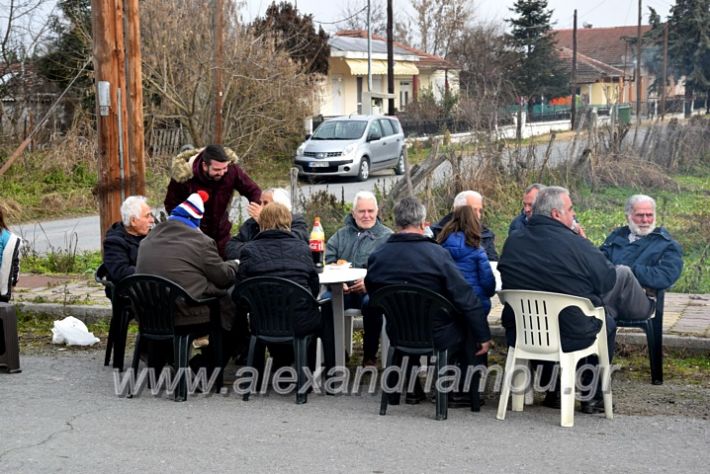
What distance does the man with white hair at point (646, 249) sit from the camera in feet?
24.0

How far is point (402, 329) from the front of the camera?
260 inches

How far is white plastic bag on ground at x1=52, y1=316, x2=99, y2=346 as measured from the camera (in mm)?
8891

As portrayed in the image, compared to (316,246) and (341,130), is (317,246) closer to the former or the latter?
(316,246)

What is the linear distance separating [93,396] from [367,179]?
1952 cm

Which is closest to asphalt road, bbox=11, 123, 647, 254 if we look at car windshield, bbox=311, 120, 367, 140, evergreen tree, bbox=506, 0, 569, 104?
car windshield, bbox=311, 120, 367, 140

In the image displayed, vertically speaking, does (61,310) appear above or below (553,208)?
below

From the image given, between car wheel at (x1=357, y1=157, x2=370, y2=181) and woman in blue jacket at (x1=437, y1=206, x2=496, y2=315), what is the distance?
18.7 metres

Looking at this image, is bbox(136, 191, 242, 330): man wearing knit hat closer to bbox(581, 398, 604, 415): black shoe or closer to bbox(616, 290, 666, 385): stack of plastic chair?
bbox(581, 398, 604, 415): black shoe

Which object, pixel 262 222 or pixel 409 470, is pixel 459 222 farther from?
pixel 409 470

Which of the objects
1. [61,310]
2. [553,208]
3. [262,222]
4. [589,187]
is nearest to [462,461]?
[553,208]

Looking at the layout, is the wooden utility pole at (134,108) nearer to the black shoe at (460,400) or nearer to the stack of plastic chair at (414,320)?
the stack of plastic chair at (414,320)

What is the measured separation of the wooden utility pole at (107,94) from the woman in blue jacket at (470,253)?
4674 millimetres

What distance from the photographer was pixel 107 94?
10.3 metres

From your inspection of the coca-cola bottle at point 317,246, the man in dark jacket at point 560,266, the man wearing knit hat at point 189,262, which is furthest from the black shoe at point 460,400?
the man wearing knit hat at point 189,262
